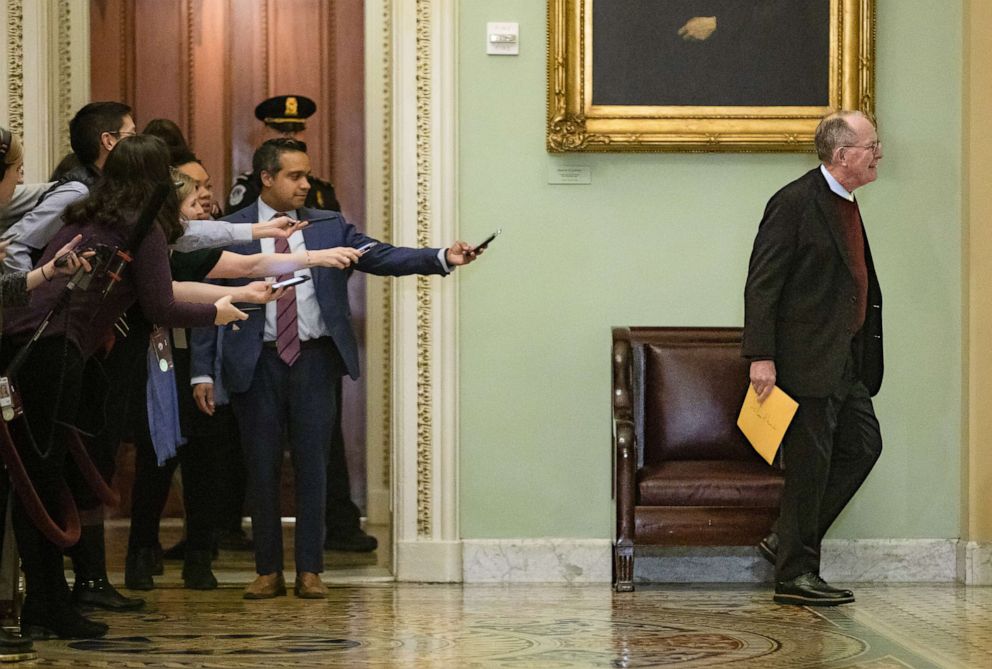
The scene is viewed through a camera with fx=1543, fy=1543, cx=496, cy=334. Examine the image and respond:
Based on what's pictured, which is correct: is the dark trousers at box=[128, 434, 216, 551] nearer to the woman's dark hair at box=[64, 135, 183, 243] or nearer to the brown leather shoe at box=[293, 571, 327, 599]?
the brown leather shoe at box=[293, 571, 327, 599]

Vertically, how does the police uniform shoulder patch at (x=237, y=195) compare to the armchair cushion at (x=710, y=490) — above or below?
above

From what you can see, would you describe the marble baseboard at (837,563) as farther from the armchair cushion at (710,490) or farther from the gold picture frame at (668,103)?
the gold picture frame at (668,103)

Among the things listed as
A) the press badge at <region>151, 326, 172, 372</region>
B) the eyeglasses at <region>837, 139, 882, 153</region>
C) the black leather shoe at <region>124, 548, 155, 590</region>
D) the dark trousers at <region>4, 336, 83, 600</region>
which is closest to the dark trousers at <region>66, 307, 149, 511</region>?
the press badge at <region>151, 326, 172, 372</region>

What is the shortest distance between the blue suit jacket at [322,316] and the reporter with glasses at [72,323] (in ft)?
2.96

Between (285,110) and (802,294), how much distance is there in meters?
2.63

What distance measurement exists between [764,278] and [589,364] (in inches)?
39.7

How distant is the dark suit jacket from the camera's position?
206 inches

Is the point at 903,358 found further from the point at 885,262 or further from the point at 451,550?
Answer: the point at 451,550

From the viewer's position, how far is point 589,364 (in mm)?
6043

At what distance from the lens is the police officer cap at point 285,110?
678cm

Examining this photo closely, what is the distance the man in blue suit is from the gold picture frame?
1046mm

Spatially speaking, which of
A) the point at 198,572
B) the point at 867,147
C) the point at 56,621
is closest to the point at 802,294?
the point at 867,147

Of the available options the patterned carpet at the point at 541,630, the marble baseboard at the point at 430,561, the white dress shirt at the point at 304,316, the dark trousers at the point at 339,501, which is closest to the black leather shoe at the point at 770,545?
the patterned carpet at the point at 541,630

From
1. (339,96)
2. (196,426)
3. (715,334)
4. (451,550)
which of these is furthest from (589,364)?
(339,96)
